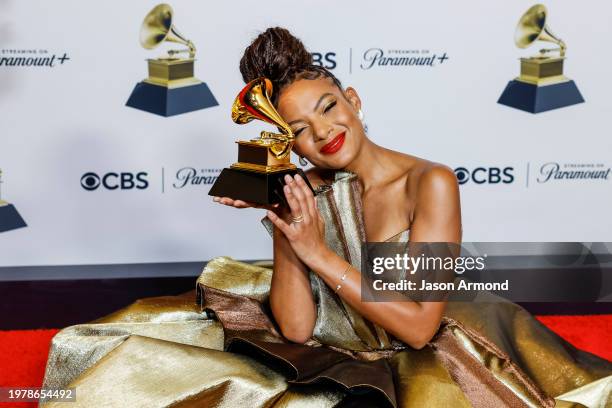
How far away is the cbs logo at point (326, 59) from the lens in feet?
10.8

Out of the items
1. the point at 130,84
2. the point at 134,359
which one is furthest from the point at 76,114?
the point at 134,359

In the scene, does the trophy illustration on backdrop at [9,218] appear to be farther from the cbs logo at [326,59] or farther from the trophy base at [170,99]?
the cbs logo at [326,59]

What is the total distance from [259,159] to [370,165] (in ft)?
1.20

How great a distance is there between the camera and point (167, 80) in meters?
3.30

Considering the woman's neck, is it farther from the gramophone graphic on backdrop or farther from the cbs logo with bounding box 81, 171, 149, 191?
the cbs logo with bounding box 81, 171, 149, 191

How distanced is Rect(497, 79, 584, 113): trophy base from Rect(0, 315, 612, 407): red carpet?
888 millimetres

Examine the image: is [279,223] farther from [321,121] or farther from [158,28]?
[158,28]

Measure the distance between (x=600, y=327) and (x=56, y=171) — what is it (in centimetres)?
225

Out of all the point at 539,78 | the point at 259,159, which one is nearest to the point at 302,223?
the point at 259,159

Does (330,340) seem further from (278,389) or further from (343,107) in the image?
(343,107)

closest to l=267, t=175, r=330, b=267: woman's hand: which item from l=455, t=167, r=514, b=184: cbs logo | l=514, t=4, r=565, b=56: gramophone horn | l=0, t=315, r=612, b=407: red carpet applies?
l=0, t=315, r=612, b=407: red carpet

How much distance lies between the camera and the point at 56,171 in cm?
332

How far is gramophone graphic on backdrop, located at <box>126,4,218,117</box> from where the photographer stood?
3.24m

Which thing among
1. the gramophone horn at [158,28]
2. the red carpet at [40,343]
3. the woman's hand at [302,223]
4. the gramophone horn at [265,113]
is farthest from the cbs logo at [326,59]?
the woman's hand at [302,223]
